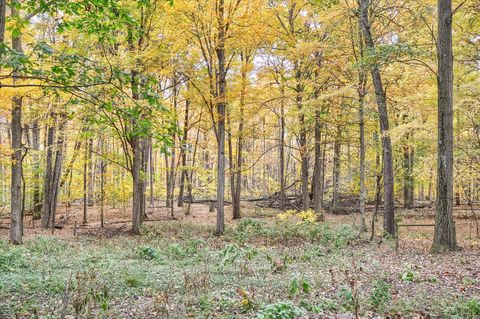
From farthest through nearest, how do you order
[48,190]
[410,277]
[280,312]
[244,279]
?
[48,190], [244,279], [410,277], [280,312]

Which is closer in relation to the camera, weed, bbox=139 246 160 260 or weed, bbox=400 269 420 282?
weed, bbox=400 269 420 282

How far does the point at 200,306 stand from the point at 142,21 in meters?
12.0

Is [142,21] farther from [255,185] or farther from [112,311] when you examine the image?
[255,185]

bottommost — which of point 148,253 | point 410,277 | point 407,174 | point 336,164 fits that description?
point 148,253

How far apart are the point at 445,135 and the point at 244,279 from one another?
6.55 m

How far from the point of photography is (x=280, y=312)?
430cm

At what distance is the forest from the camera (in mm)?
5180

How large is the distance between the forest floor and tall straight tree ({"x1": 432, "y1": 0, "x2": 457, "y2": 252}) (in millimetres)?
628

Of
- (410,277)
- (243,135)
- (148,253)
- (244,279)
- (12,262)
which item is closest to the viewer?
(410,277)

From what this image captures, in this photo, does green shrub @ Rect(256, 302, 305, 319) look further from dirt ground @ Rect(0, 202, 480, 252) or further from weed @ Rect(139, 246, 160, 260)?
dirt ground @ Rect(0, 202, 480, 252)

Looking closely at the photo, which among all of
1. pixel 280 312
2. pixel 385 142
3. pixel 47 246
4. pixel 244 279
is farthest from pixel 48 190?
pixel 280 312

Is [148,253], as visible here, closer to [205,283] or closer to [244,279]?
[244,279]

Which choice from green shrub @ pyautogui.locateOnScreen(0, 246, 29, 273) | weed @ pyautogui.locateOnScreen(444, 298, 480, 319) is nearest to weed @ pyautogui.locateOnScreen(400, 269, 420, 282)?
weed @ pyautogui.locateOnScreen(444, 298, 480, 319)

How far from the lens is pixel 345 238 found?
38.6 feet
